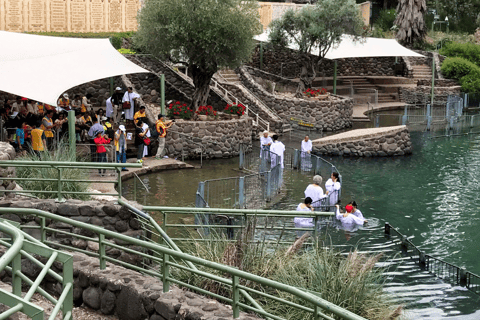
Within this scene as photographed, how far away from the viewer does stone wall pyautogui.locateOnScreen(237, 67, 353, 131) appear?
1252 inches

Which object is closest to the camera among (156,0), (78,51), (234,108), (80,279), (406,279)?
(80,279)

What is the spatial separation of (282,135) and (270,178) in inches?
439

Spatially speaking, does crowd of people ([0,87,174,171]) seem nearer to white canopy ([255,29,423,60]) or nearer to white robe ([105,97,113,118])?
white robe ([105,97,113,118])

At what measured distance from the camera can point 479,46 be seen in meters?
44.7

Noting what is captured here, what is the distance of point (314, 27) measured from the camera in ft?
106

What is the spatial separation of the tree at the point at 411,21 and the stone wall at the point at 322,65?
1717mm

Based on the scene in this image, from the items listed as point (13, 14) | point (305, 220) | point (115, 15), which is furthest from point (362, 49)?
point (305, 220)

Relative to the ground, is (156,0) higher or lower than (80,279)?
higher

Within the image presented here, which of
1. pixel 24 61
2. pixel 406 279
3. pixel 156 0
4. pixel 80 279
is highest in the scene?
pixel 156 0

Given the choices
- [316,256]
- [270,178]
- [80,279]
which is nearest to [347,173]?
[270,178]

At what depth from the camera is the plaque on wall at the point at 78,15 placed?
34219 mm

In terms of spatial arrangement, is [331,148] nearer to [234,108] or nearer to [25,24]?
[234,108]

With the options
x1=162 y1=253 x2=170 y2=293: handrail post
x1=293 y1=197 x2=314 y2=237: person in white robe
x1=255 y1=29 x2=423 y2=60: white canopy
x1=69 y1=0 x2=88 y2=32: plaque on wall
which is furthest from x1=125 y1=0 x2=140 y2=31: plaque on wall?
x1=162 y1=253 x2=170 y2=293: handrail post

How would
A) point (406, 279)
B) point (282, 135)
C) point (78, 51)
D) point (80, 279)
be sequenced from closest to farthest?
1. point (80, 279)
2. point (406, 279)
3. point (78, 51)
4. point (282, 135)
